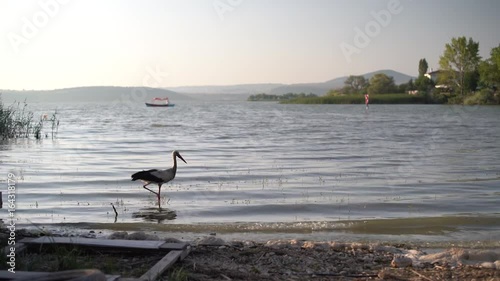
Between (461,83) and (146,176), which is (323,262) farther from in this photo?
(461,83)

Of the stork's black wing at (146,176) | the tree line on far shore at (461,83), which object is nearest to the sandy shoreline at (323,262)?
the stork's black wing at (146,176)

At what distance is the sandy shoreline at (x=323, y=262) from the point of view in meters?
6.83

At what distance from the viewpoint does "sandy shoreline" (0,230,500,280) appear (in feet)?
22.4

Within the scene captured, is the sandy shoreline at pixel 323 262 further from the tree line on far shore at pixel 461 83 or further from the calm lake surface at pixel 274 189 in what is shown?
the tree line on far shore at pixel 461 83

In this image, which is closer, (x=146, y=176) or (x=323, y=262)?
(x=323, y=262)

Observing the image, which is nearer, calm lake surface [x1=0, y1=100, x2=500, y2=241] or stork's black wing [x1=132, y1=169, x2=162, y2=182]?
calm lake surface [x1=0, y1=100, x2=500, y2=241]

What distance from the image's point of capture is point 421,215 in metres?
12.3

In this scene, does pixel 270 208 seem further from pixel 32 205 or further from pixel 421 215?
pixel 32 205

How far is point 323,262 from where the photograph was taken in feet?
25.0

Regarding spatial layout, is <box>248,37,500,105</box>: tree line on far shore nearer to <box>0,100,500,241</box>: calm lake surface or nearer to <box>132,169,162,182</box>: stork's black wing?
<box>0,100,500,241</box>: calm lake surface

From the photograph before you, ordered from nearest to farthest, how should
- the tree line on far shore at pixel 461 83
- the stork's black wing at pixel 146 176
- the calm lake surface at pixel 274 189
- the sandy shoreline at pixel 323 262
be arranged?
the sandy shoreline at pixel 323 262 → the calm lake surface at pixel 274 189 → the stork's black wing at pixel 146 176 → the tree line on far shore at pixel 461 83

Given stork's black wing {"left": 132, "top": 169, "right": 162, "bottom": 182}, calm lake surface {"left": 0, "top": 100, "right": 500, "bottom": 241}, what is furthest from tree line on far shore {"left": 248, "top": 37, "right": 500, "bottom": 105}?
stork's black wing {"left": 132, "top": 169, "right": 162, "bottom": 182}

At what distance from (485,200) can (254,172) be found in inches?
291

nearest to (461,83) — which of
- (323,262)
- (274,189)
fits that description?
(274,189)
